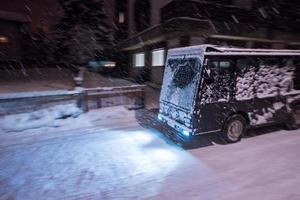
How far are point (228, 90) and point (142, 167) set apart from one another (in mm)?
2970

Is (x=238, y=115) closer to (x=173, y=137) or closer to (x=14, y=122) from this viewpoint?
(x=173, y=137)

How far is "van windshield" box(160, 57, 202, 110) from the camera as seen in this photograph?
6.34 m

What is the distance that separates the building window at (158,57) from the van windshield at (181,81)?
10.7 metres

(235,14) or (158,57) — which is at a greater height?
(235,14)

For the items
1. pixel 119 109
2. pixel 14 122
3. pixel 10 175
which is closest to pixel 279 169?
pixel 10 175

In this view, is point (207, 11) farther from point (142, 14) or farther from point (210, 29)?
point (142, 14)

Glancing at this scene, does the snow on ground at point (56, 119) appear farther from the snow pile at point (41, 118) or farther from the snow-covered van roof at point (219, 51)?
the snow-covered van roof at point (219, 51)

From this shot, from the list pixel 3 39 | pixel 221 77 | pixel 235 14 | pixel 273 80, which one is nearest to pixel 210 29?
pixel 235 14

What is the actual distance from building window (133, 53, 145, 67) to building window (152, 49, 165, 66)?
8.69ft

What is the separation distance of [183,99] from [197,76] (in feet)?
2.47

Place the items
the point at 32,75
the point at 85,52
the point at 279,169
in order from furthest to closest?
the point at 85,52, the point at 32,75, the point at 279,169

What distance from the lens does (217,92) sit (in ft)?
21.2

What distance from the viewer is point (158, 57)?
63.4ft

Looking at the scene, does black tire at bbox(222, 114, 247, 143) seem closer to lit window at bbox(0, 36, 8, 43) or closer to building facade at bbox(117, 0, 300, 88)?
building facade at bbox(117, 0, 300, 88)
